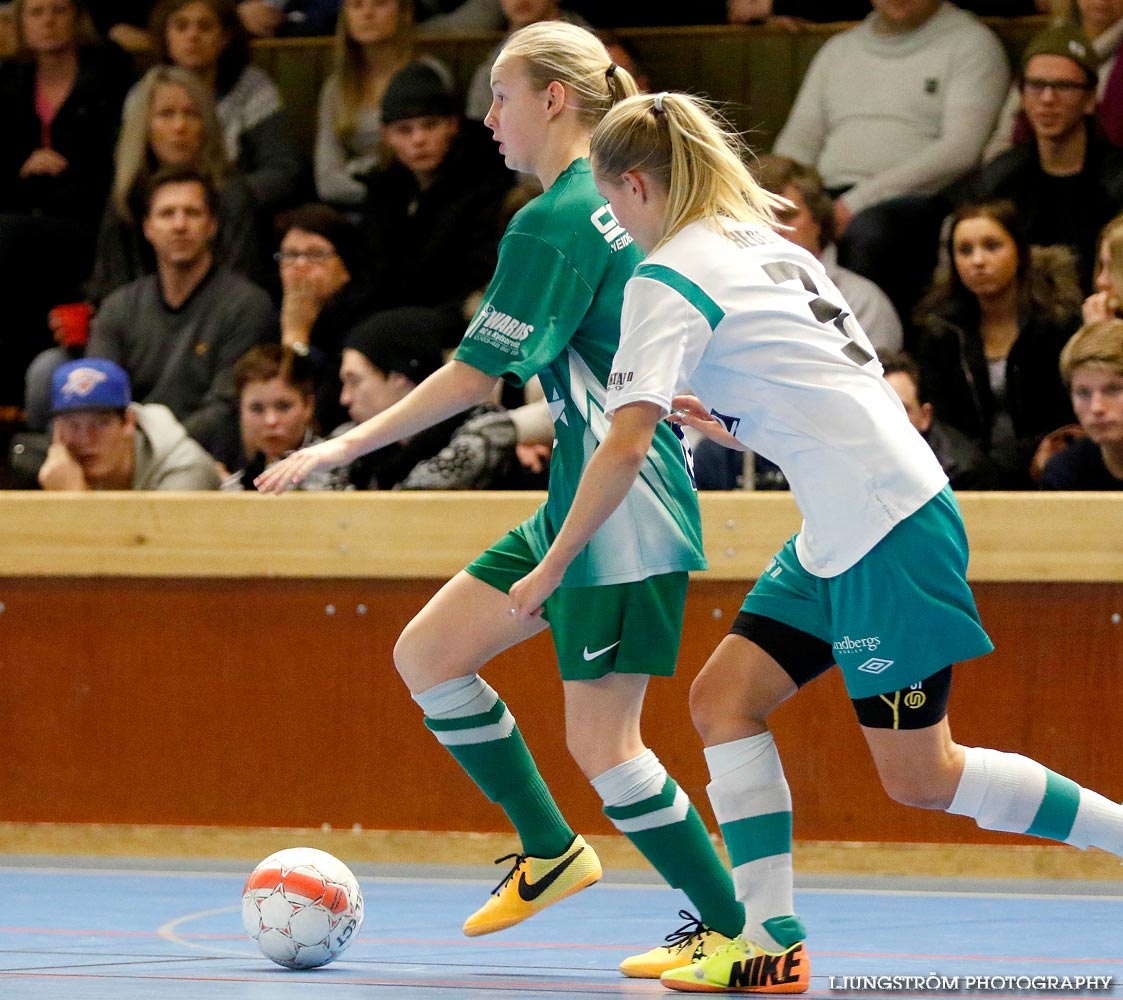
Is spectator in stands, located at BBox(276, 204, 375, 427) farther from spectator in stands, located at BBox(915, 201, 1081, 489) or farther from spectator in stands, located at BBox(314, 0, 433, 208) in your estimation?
spectator in stands, located at BBox(915, 201, 1081, 489)

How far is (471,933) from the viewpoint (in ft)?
13.6

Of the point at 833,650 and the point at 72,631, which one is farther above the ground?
the point at 833,650

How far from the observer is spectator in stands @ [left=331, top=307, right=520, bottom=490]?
6105 millimetres

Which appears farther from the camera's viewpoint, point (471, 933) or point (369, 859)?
point (369, 859)

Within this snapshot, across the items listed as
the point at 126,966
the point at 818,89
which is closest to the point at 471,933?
the point at 126,966

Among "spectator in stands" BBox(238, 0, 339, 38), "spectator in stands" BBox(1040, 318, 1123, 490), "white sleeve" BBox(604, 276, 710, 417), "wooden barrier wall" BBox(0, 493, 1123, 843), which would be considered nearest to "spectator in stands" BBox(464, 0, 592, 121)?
"spectator in stands" BBox(238, 0, 339, 38)

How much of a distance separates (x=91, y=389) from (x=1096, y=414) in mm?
3370

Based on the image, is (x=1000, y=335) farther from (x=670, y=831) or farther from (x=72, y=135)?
(x=72, y=135)

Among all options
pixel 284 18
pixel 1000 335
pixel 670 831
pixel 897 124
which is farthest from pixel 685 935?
pixel 284 18

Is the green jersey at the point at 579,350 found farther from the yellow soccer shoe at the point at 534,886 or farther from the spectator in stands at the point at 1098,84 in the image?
the spectator in stands at the point at 1098,84

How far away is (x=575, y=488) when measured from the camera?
3908 millimetres

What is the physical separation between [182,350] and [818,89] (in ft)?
9.16

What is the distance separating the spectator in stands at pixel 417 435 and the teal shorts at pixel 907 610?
2.80 metres

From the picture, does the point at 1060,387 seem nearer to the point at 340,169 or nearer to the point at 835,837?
the point at 835,837
